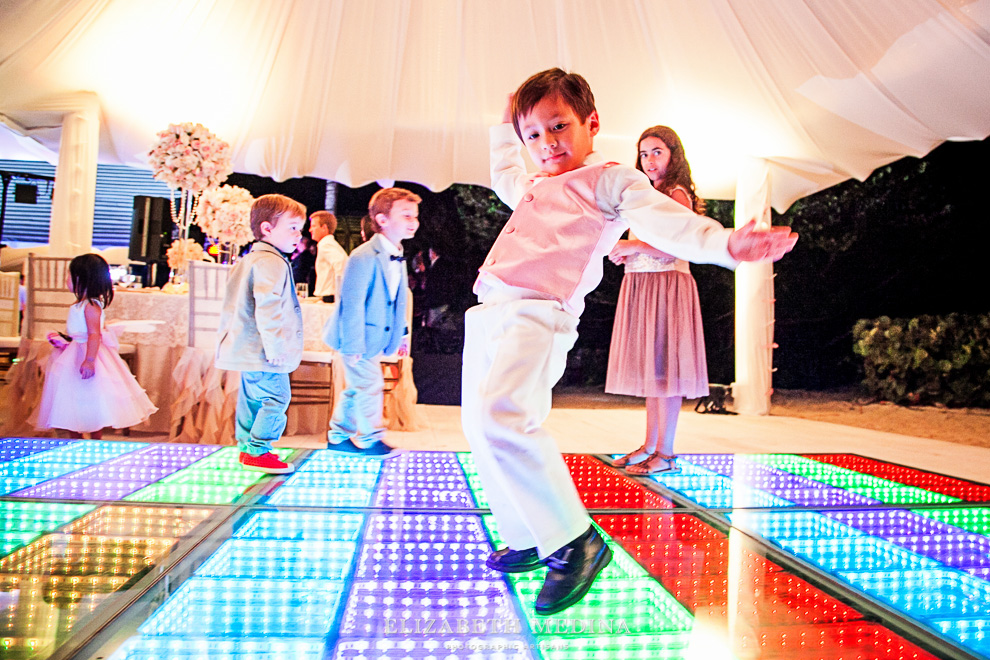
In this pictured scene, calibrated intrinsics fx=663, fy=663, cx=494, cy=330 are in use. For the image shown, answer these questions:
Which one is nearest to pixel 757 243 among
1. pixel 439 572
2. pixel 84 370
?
pixel 439 572

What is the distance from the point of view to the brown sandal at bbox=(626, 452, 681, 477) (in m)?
2.39

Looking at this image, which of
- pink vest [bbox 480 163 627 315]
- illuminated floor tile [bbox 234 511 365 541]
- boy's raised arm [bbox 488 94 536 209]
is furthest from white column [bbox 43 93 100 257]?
pink vest [bbox 480 163 627 315]

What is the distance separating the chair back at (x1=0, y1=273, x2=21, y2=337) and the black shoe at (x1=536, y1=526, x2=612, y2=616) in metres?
5.42

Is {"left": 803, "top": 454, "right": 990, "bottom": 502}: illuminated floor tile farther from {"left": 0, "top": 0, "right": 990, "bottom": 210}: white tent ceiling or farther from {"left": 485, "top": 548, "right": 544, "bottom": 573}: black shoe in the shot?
{"left": 0, "top": 0, "right": 990, "bottom": 210}: white tent ceiling

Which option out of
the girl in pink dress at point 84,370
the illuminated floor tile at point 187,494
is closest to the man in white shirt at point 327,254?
the girl in pink dress at point 84,370

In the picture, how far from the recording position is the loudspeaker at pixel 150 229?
15.3 ft

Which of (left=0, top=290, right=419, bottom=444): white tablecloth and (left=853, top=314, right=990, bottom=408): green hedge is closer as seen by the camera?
(left=0, top=290, right=419, bottom=444): white tablecloth

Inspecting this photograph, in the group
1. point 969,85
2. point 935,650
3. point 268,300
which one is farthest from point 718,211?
point 935,650

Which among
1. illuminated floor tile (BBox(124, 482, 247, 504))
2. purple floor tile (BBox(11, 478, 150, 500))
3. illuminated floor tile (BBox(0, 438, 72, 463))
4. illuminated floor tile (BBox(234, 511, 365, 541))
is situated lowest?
illuminated floor tile (BBox(234, 511, 365, 541))

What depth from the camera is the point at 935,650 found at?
99 cm

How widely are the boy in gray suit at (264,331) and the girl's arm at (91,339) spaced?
3.00ft

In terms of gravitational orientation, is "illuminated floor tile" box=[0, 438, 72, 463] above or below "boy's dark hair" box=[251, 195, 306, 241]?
below

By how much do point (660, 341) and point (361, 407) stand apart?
1.23m

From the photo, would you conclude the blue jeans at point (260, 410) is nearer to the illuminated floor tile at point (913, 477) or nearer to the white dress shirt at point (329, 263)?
the white dress shirt at point (329, 263)
